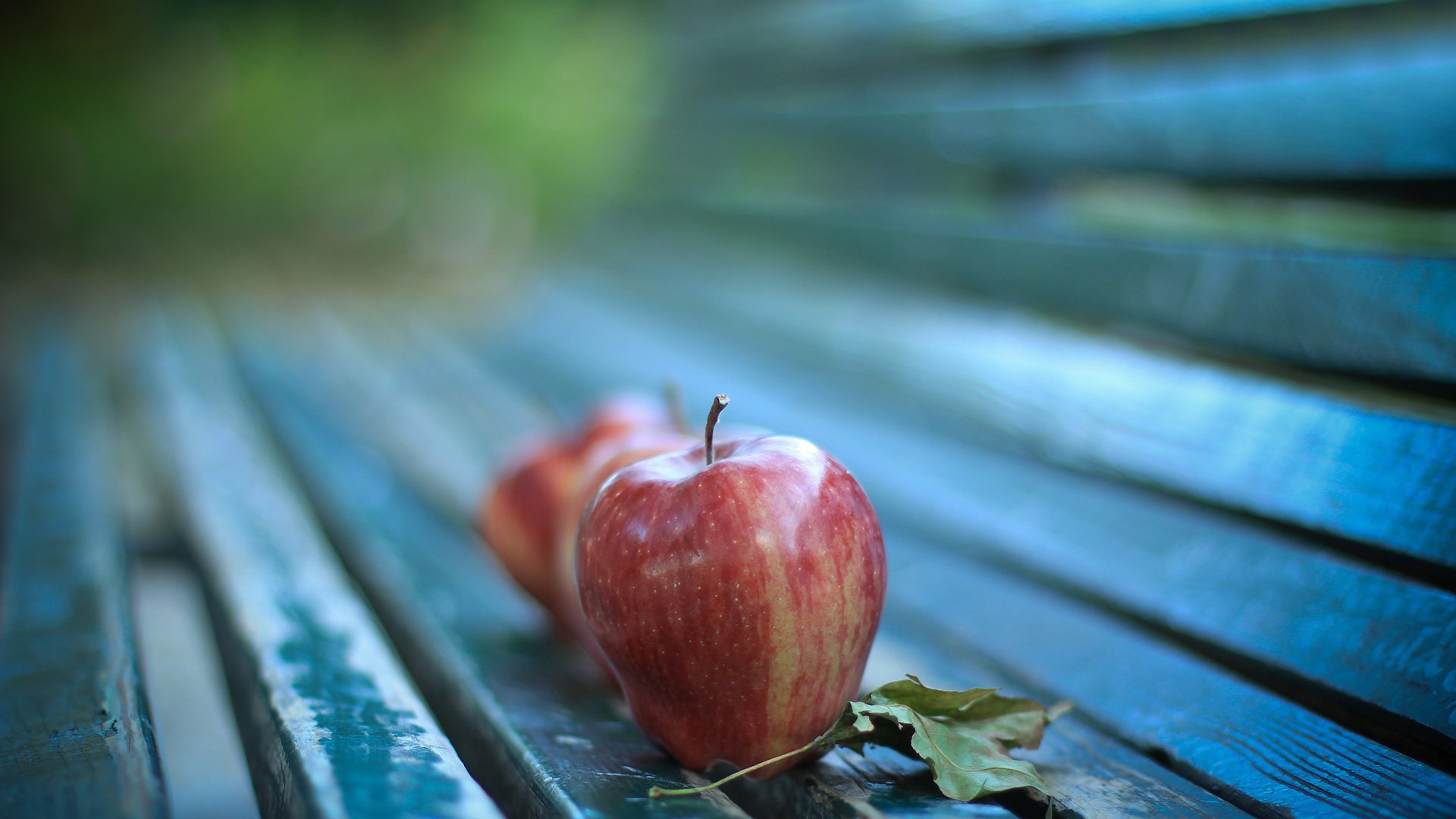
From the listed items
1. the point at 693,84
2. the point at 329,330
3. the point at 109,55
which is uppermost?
the point at 109,55

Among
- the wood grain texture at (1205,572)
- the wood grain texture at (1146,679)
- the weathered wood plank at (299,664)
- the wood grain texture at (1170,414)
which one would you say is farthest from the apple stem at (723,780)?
the wood grain texture at (1170,414)

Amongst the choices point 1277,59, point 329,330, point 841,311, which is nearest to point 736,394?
point 841,311

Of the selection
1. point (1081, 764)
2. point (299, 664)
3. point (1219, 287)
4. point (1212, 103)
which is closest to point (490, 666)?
point (299, 664)

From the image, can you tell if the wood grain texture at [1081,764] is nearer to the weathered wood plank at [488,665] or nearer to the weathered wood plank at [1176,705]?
the weathered wood plank at [1176,705]

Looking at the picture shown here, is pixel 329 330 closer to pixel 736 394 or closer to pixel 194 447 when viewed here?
pixel 194 447

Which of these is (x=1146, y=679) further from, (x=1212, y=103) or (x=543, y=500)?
(x=1212, y=103)

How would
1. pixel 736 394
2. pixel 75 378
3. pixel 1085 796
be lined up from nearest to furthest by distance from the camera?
pixel 1085 796 < pixel 736 394 < pixel 75 378

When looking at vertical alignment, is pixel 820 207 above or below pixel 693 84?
below
